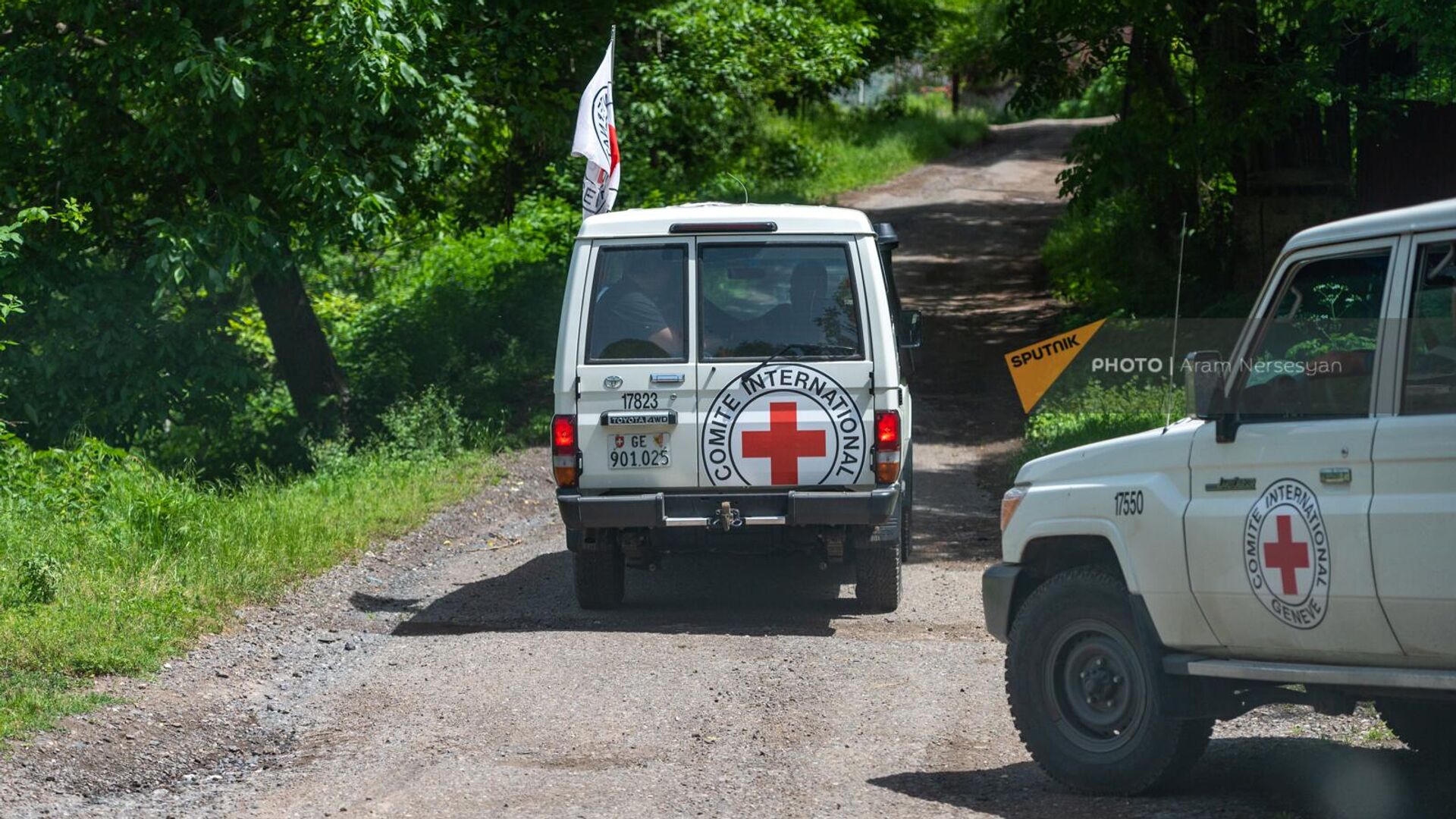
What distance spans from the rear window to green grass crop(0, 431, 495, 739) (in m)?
3.33

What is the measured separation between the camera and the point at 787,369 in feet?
29.2

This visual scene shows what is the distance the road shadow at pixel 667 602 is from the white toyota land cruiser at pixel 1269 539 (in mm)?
2935

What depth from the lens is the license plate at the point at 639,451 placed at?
8922 millimetres

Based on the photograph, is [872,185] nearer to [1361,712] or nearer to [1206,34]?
[1206,34]

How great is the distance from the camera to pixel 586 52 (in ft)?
60.7

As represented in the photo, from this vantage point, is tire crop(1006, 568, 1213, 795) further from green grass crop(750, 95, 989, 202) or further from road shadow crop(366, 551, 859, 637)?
green grass crop(750, 95, 989, 202)

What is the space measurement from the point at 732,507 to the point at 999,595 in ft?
9.27

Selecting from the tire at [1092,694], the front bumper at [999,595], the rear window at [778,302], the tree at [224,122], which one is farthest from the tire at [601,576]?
the tree at [224,122]

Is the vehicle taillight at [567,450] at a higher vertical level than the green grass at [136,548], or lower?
higher

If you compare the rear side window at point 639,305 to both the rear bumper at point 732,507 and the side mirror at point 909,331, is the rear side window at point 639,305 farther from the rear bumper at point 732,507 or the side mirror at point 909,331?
the side mirror at point 909,331

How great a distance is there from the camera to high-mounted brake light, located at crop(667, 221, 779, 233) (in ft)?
29.7

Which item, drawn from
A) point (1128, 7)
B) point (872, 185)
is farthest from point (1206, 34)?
point (872, 185)

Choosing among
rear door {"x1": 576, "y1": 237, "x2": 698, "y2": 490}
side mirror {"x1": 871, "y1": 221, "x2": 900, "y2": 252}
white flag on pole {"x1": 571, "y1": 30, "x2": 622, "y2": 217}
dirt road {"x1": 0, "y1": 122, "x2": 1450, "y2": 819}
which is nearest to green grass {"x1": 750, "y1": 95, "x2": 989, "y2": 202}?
white flag on pole {"x1": 571, "y1": 30, "x2": 622, "y2": 217}

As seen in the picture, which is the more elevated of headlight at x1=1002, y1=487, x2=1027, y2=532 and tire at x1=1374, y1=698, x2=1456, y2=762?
headlight at x1=1002, y1=487, x2=1027, y2=532
